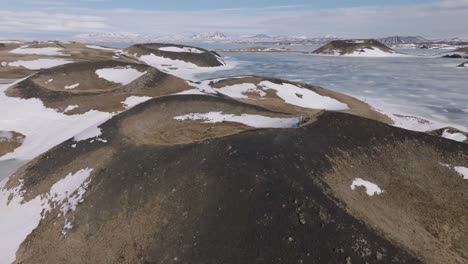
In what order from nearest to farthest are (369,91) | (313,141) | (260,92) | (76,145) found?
1. (313,141)
2. (76,145)
3. (260,92)
4. (369,91)

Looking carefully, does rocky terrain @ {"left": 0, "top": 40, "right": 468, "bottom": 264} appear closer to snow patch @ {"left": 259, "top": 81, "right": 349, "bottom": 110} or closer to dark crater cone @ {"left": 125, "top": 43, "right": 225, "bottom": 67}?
snow patch @ {"left": 259, "top": 81, "right": 349, "bottom": 110}

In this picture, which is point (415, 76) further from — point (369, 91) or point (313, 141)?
point (313, 141)

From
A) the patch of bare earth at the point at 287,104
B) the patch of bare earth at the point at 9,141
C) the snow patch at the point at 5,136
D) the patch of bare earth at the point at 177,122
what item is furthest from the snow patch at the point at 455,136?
the snow patch at the point at 5,136

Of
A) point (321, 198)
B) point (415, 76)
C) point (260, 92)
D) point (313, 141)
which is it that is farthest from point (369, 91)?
point (321, 198)

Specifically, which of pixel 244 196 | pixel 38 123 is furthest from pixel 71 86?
pixel 244 196

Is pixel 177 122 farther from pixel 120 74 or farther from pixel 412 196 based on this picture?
pixel 120 74

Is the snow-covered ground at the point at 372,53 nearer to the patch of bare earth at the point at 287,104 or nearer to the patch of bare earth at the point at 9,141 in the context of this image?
the patch of bare earth at the point at 287,104
